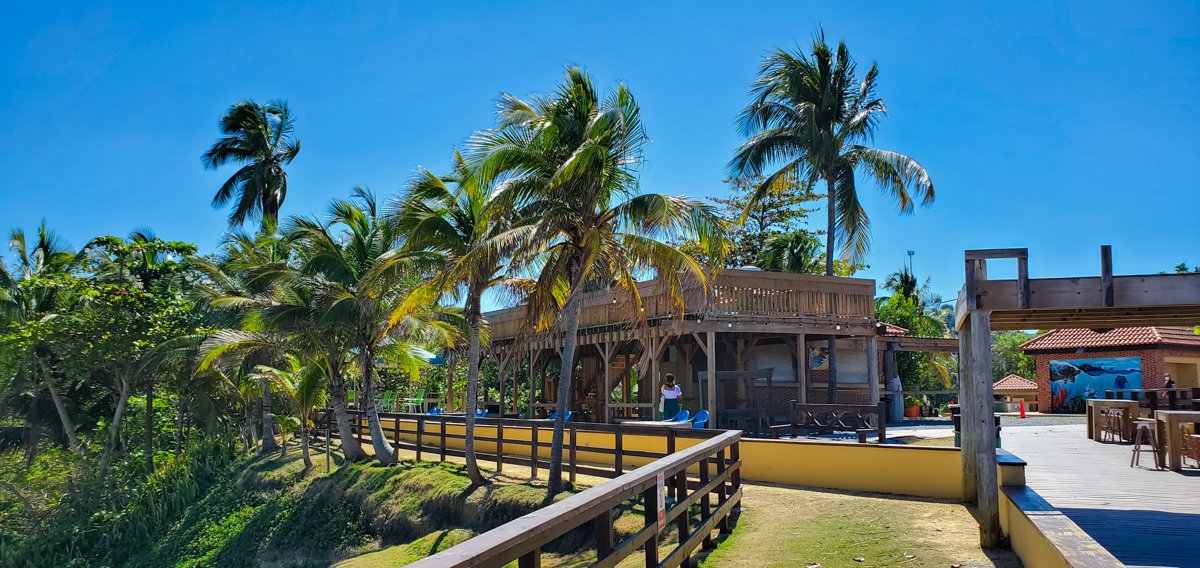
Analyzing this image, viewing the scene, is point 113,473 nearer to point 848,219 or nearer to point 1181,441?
point 848,219

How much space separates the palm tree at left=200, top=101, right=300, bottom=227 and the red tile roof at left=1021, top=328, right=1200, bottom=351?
1150 inches

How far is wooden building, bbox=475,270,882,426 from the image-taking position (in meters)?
18.2

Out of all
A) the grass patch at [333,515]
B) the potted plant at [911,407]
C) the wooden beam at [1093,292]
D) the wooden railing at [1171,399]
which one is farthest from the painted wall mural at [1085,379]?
the wooden beam at [1093,292]

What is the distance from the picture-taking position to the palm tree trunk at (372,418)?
62.5 feet

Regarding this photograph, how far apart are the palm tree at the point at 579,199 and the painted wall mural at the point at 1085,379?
21.0 m

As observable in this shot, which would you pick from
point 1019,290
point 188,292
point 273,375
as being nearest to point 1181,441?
point 1019,290

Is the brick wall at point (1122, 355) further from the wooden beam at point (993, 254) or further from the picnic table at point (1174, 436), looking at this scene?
the wooden beam at point (993, 254)

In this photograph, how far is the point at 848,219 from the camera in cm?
2397

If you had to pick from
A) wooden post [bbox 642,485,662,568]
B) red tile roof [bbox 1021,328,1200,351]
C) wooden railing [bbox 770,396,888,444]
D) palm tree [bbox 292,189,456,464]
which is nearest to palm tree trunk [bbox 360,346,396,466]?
palm tree [bbox 292,189,456,464]

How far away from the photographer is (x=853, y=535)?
27.9 ft

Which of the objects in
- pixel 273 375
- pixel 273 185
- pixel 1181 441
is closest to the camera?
pixel 1181 441

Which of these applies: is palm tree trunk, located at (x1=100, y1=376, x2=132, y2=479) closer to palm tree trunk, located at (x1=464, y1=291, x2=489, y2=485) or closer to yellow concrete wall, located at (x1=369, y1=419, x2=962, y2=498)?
palm tree trunk, located at (x1=464, y1=291, x2=489, y2=485)

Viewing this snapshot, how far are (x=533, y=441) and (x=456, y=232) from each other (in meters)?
3.88

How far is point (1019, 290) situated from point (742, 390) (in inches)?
495
